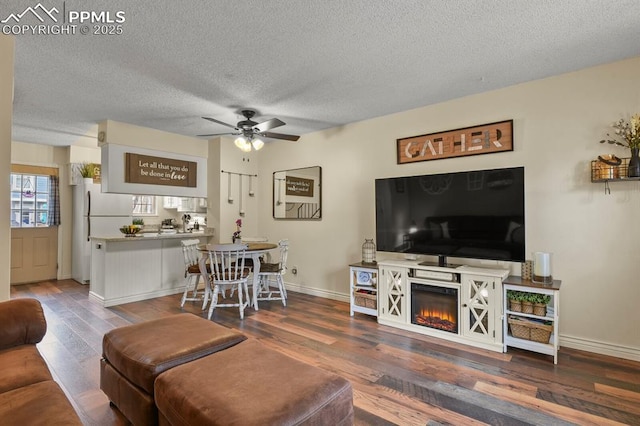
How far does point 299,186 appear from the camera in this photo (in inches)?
199

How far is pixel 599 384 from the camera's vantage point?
2.26 m

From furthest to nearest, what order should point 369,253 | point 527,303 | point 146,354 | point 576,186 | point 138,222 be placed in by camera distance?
point 138,222 < point 369,253 < point 576,186 < point 527,303 < point 146,354

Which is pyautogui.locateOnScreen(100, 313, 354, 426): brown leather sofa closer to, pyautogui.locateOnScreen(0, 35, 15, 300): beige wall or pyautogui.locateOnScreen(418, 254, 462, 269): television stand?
pyautogui.locateOnScreen(0, 35, 15, 300): beige wall

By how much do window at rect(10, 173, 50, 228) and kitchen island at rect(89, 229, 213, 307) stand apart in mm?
2278

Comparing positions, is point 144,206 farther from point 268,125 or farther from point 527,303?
point 527,303

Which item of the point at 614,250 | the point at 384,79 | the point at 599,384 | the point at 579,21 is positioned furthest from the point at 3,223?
the point at 614,250

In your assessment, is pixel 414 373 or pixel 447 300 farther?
pixel 447 300

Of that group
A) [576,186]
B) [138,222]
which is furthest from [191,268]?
[576,186]

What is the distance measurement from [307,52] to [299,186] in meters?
2.65

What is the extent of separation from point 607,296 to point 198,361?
132 inches

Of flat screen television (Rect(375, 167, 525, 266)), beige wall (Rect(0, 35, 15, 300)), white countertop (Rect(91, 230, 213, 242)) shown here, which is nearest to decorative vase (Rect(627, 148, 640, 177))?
flat screen television (Rect(375, 167, 525, 266))

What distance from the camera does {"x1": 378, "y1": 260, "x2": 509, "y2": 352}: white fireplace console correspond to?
2.88m

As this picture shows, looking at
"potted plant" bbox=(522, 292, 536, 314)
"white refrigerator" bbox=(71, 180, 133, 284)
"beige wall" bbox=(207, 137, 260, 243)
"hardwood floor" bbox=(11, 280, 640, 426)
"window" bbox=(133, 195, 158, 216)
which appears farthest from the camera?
"window" bbox=(133, 195, 158, 216)

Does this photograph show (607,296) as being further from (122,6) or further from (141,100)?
(141,100)
